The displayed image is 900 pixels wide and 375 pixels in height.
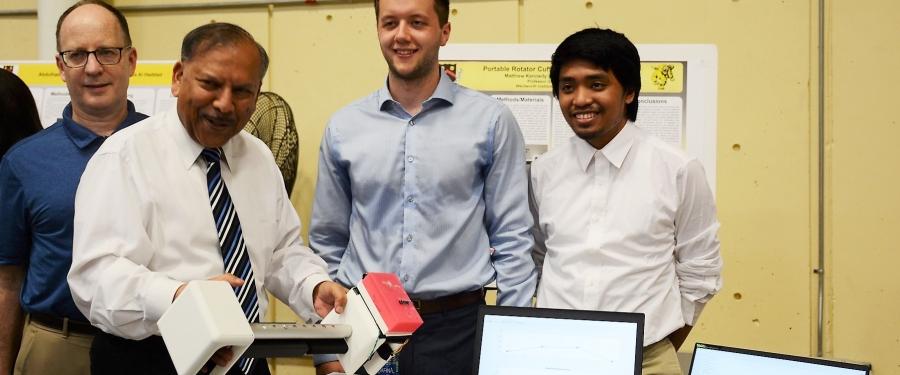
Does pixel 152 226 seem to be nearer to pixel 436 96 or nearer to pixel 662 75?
pixel 436 96

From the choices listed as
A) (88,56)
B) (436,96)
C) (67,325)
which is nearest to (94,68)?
(88,56)

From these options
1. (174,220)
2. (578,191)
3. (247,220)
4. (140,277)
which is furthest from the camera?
(578,191)

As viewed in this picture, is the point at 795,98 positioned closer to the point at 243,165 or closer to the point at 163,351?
the point at 243,165

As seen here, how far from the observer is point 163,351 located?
1.65m

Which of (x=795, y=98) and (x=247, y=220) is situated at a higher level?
(x=795, y=98)

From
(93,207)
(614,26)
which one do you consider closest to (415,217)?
(93,207)

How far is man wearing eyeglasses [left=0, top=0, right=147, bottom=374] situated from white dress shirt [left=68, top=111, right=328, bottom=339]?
1.45ft

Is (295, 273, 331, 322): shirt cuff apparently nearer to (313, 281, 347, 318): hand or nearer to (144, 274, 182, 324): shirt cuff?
(313, 281, 347, 318): hand

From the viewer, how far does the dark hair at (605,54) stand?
2.05m

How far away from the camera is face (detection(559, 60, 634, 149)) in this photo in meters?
2.06

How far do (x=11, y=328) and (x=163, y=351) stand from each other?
0.82 meters

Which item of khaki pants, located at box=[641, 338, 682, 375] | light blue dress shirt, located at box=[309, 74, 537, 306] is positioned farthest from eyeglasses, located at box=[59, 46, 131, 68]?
khaki pants, located at box=[641, 338, 682, 375]

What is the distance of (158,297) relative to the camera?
1444 millimetres

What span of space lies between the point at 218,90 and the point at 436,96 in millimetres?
707
